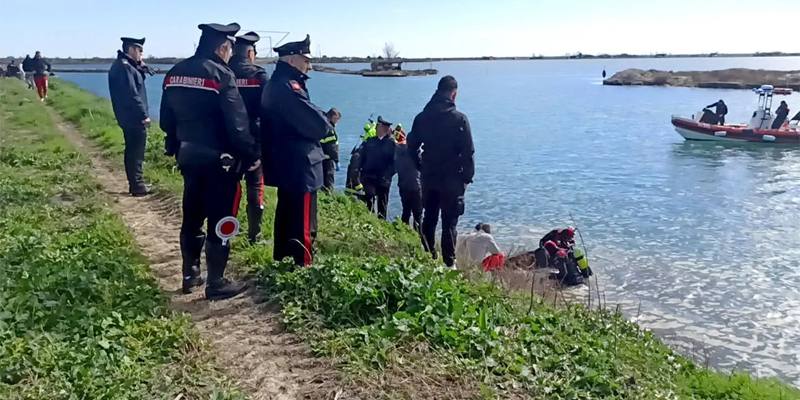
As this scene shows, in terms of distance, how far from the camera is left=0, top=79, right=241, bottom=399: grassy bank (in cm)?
358

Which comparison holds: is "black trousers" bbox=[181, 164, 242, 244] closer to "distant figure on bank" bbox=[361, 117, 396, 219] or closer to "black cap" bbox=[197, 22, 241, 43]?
"black cap" bbox=[197, 22, 241, 43]

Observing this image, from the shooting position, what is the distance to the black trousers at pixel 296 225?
17.8 ft

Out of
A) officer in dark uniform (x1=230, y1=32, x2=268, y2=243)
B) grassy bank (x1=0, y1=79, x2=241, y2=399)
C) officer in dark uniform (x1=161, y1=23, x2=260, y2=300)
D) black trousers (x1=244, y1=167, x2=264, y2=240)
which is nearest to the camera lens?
grassy bank (x1=0, y1=79, x2=241, y2=399)

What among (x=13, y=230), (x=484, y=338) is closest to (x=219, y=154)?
(x=484, y=338)

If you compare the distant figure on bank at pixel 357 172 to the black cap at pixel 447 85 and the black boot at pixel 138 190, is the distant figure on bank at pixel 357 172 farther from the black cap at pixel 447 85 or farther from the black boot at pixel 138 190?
the black cap at pixel 447 85

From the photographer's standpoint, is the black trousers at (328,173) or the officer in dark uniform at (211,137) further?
the black trousers at (328,173)

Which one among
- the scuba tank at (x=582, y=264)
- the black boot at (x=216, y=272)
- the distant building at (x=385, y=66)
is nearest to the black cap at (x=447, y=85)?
the black boot at (x=216, y=272)

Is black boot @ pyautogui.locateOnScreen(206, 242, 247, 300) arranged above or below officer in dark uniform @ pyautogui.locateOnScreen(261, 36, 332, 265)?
below

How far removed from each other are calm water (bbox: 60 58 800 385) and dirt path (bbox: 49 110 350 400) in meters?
4.84

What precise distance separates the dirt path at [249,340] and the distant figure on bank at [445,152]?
2.61 meters

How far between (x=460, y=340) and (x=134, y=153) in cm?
589

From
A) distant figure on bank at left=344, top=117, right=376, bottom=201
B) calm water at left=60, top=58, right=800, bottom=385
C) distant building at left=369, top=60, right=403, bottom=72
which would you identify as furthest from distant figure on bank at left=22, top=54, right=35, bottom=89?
distant building at left=369, top=60, right=403, bottom=72

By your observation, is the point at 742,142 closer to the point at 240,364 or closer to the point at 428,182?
the point at 428,182

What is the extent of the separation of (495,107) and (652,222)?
1251 inches
